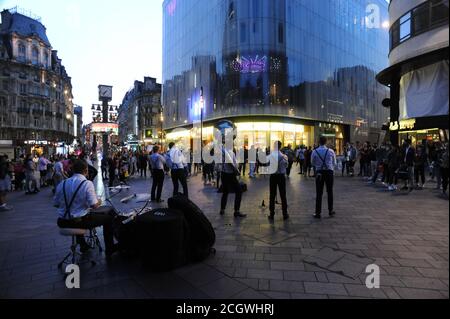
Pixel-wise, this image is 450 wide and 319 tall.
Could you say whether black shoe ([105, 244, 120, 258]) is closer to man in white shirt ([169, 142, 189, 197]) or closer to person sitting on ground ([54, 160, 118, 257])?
person sitting on ground ([54, 160, 118, 257])

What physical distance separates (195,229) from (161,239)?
0.63 meters

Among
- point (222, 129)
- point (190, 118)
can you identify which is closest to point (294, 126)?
point (190, 118)

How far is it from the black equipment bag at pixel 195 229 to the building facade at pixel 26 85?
5630cm

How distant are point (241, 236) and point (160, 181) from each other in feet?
16.7

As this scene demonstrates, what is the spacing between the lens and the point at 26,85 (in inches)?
2290

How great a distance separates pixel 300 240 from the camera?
17.3 feet

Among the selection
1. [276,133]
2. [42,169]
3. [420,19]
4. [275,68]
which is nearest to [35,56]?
[275,68]

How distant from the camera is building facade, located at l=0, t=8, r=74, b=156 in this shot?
180 feet

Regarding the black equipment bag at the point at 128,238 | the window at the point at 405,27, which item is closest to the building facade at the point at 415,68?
the window at the point at 405,27

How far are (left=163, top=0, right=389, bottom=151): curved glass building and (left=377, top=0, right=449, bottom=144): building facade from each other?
43.4ft

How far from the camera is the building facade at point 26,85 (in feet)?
180

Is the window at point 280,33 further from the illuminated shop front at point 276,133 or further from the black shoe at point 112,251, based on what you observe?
the black shoe at point 112,251

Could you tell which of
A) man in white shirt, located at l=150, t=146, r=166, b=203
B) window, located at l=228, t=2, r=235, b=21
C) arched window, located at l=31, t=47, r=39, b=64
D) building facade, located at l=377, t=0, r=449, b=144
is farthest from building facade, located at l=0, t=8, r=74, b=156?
building facade, located at l=377, t=0, r=449, b=144
